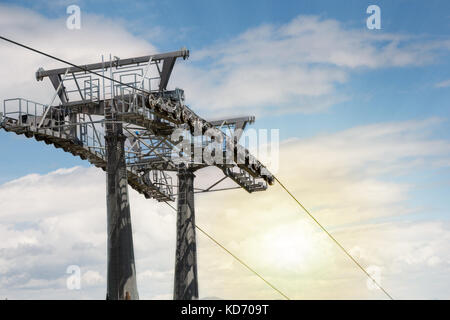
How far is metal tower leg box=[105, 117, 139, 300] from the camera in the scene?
33.5 metres

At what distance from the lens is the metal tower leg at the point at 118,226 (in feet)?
110

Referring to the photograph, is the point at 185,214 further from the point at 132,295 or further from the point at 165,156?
the point at 132,295

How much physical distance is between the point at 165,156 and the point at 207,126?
664 cm

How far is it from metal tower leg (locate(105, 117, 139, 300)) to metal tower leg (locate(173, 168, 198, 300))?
1020cm

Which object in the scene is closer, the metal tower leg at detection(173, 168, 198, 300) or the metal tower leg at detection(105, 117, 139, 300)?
the metal tower leg at detection(105, 117, 139, 300)

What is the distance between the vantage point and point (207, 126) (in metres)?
37.6

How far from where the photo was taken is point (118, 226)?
3400 cm

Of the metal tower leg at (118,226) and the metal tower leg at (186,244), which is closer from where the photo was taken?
the metal tower leg at (118,226)

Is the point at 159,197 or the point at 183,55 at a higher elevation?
the point at 183,55

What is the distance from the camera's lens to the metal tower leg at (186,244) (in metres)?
44.2

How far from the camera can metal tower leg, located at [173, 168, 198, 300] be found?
44166mm

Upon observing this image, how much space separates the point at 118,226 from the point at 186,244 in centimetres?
1121

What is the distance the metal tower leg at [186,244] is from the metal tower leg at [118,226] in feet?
33.5
